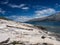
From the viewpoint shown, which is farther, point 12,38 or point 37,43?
point 12,38

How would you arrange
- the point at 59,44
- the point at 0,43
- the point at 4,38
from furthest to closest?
the point at 59,44, the point at 4,38, the point at 0,43

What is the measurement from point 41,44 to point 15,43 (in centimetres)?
200

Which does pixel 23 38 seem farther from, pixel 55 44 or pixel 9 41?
pixel 55 44

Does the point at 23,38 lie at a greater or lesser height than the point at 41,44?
greater

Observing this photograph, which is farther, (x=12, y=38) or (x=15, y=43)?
(x=12, y=38)

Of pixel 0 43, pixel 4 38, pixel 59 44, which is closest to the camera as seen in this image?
pixel 0 43

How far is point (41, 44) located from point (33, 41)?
1186mm

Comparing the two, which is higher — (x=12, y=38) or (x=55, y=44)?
(x=12, y=38)

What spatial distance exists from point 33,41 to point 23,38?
4.01ft

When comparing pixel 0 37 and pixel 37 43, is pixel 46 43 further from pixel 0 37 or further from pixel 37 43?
pixel 0 37

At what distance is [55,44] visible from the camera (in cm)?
1523

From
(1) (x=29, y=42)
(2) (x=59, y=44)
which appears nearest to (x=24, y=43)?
(1) (x=29, y=42)

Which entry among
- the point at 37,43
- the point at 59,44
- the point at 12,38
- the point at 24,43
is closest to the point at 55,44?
the point at 59,44

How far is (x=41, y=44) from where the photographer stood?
578 inches
